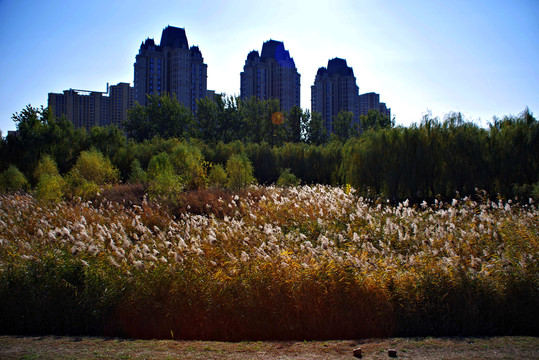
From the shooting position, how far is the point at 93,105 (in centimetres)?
8344

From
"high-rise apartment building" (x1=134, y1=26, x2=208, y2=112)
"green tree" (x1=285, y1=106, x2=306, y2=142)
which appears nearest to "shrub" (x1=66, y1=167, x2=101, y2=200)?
"green tree" (x1=285, y1=106, x2=306, y2=142)

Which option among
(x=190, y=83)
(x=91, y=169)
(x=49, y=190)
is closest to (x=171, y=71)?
(x=190, y=83)

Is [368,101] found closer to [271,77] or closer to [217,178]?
[271,77]

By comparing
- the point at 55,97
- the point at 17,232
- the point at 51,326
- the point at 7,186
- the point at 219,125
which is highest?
the point at 55,97

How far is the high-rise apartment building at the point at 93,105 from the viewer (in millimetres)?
77812

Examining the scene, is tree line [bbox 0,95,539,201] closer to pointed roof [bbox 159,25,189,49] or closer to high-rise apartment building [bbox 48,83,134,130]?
high-rise apartment building [bbox 48,83,134,130]

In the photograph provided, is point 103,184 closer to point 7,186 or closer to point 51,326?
point 7,186

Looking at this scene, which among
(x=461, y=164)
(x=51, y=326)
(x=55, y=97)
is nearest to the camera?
(x=51, y=326)

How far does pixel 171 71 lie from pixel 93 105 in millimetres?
17968

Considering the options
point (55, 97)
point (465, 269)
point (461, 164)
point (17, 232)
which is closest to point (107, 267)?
point (17, 232)

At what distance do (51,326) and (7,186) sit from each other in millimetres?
16467

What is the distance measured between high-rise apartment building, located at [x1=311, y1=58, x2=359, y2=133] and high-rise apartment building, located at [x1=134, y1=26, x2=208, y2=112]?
26.1 meters

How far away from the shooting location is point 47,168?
19594mm

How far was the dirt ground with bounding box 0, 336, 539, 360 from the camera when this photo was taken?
3.91 m
